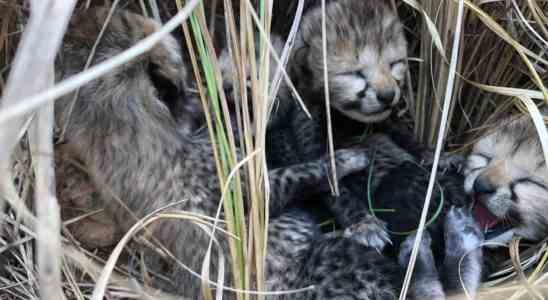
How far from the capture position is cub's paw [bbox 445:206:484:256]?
2266 mm

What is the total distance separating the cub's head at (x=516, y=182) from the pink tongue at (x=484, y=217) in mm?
54

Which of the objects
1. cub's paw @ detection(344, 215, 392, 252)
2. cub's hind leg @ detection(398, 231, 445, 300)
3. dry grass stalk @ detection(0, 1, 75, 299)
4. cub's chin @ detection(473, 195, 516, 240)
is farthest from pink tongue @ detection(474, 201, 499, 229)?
dry grass stalk @ detection(0, 1, 75, 299)

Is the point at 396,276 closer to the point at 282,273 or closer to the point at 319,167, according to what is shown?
the point at 282,273

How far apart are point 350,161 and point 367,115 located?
181 mm

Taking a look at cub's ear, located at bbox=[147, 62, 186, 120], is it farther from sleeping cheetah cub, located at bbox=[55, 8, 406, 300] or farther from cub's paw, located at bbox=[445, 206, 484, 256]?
cub's paw, located at bbox=[445, 206, 484, 256]

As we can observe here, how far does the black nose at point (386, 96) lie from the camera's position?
2439 millimetres

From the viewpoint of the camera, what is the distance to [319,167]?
253 centimetres

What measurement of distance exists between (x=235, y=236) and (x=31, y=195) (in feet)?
3.42

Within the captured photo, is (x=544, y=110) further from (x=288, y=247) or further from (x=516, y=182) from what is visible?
(x=288, y=247)

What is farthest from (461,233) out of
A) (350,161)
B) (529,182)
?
(350,161)

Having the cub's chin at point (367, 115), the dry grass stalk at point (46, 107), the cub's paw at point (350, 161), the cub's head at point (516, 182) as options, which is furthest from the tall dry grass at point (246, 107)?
the cub's paw at point (350, 161)

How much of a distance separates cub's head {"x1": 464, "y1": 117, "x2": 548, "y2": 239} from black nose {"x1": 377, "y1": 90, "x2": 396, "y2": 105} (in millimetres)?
363

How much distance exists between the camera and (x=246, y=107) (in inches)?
74.2

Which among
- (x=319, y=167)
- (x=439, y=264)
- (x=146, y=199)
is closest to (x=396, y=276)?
(x=439, y=264)
